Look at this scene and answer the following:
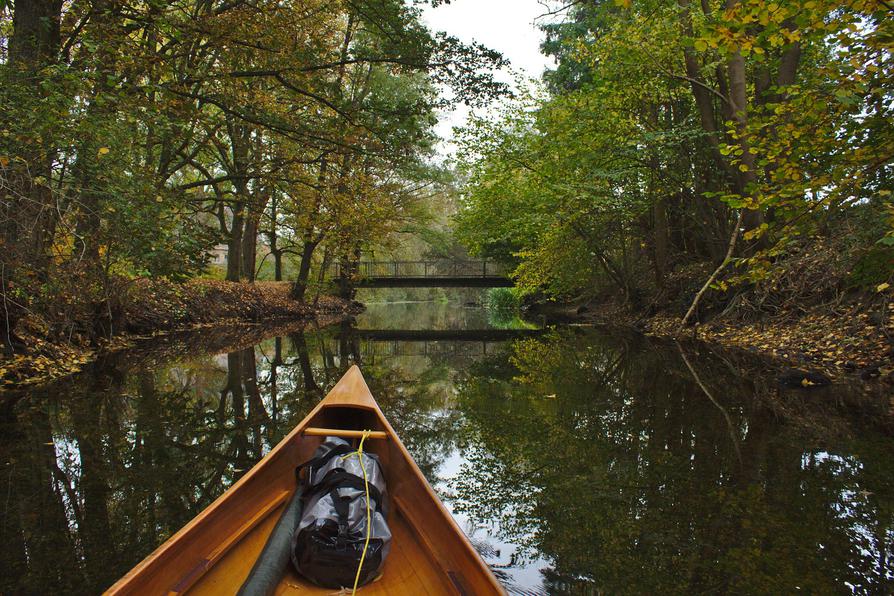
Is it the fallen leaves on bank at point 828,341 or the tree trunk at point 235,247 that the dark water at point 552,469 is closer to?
the fallen leaves on bank at point 828,341

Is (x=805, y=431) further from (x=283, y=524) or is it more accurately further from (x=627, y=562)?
(x=283, y=524)

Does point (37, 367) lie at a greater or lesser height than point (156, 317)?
lesser

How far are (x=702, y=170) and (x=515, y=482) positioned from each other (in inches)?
433

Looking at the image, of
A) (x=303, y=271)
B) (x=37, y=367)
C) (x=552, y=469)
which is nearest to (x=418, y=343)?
(x=303, y=271)

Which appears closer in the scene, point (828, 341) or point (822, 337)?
point (828, 341)

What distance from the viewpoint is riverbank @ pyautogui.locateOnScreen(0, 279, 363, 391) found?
25.1 feet

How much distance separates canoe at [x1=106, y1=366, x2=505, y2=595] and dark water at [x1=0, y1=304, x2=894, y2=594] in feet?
1.42

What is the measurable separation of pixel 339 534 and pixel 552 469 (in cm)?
216

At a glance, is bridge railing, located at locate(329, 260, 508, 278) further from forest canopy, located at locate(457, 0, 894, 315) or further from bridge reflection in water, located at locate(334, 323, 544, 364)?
bridge reflection in water, located at locate(334, 323, 544, 364)

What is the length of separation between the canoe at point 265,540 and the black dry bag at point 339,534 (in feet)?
0.21

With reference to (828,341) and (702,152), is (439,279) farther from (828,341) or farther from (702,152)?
(828,341)

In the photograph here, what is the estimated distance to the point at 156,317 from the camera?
44.0ft

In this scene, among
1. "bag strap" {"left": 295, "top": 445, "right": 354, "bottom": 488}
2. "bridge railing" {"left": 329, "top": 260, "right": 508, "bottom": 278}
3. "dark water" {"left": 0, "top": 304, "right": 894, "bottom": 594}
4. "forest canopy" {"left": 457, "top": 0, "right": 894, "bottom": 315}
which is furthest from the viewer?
"bridge railing" {"left": 329, "top": 260, "right": 508, "bottom": 278}

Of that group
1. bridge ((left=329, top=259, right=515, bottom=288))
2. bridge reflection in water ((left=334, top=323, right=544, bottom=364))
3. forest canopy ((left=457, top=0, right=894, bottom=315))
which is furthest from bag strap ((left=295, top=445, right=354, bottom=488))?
bridge ((left=329, top=259, right=515, bottom=288))
